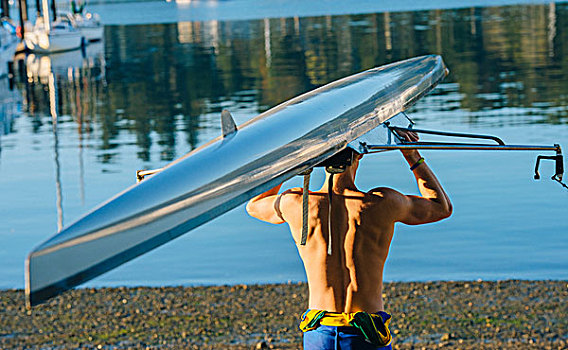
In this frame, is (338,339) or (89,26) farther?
(89,26)

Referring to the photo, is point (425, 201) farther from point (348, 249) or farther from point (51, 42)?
point (51, 42)

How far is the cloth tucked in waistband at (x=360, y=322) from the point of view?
4.15m

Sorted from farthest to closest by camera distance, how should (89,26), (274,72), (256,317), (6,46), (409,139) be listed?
1. (89,26)
2. (6,46)
3. (274,72)
4. (256,317)
5. (409,139)

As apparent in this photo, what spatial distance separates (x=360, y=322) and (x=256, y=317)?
364 centimetres

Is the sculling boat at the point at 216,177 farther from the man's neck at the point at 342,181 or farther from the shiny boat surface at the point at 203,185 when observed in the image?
the man's neck at the point at 342,181

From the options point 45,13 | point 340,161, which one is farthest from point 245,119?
point 45,13

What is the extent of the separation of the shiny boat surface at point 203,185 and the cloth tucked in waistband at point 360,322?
82cm

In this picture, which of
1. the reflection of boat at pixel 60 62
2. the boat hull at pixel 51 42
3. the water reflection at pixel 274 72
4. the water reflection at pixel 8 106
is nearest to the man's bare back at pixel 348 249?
the water reflection at pixel 274 72

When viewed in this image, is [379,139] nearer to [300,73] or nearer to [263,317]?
[263,317]

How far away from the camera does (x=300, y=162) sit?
3.62 metres

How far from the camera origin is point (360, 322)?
4.17m

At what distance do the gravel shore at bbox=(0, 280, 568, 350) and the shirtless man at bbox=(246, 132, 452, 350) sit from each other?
2.84 metres

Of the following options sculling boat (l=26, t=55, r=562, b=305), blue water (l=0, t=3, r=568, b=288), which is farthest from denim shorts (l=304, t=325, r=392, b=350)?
blue water (l=0, t=3, r=568, b=288)

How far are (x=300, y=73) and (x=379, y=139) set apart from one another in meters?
27.9
